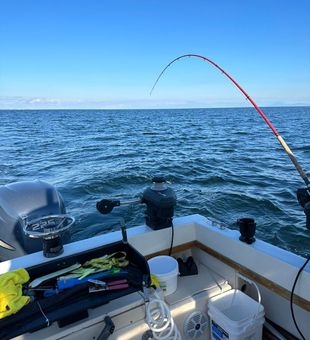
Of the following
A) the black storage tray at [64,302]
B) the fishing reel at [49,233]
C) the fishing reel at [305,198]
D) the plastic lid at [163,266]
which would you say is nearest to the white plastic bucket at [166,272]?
the plastic lid at [163,266]

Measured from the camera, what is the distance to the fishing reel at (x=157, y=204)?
1.96m

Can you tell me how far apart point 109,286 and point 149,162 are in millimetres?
8491

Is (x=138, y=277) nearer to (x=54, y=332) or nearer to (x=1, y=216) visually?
(x=54, y=332)

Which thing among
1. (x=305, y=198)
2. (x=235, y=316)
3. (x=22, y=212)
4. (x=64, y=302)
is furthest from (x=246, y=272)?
(x=22, y=212)

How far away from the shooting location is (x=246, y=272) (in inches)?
70.7

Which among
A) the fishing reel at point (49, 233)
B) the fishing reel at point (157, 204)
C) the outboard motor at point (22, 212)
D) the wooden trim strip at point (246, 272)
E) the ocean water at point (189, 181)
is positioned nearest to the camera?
the wooden trim strip at point (246, 272)

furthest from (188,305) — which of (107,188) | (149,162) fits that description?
(149,162)

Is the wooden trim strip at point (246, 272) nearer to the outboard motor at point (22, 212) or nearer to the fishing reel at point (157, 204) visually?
the fishing reel at point (157, 204)

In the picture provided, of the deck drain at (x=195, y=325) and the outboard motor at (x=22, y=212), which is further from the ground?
the outboard motor at (x=22, y=212)

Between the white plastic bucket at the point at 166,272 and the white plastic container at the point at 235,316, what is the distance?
265mm

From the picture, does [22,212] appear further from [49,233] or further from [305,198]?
[305,198]

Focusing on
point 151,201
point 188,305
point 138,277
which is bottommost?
point 188,305

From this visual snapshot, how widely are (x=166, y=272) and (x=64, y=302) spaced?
0.65 meters

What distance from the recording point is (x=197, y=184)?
7.04 m
